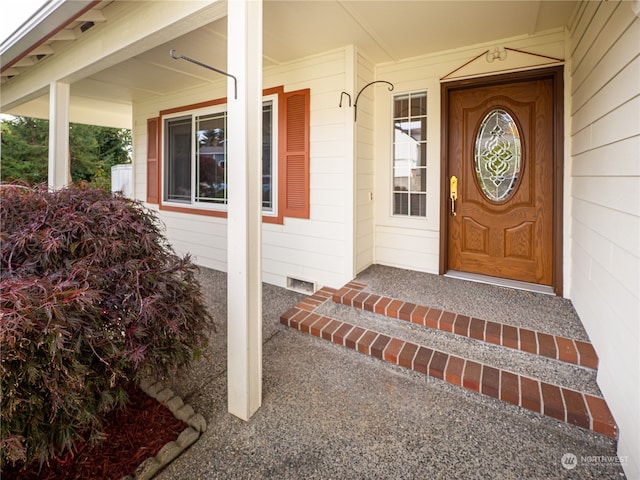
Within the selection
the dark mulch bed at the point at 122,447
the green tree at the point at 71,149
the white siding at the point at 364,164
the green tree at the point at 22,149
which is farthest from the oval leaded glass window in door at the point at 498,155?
the green tree at the point at 22,149

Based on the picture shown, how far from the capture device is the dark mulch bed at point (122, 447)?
4.82 feet

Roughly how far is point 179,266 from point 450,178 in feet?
9.38

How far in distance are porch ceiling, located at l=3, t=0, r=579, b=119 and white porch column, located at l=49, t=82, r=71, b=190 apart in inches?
16.5

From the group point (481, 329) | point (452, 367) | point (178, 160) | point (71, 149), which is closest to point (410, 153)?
point (481, 329)

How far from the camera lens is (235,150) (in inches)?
70.7

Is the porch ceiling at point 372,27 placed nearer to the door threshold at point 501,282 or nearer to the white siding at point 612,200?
the white siding at point 612,200

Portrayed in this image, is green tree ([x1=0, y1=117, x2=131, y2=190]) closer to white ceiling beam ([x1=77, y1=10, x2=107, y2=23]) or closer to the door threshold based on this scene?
white ceiling beam ([x1=77, y1=10, x2=107, y2=23])

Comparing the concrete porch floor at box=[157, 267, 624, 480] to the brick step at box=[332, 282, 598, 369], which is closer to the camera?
the concrete porch floor at box=[157, 267, 624, 480]

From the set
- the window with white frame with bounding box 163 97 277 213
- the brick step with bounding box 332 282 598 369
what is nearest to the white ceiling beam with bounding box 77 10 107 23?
the window with white frame with bounding box 163 97 277 213

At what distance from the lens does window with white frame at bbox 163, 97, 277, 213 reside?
15.2 ft

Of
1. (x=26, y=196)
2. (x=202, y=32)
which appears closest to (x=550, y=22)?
(x=202, y=32)

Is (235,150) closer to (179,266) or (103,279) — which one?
(179,266)

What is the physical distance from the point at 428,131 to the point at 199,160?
10.9 feet

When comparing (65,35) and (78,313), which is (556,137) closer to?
(78,313)
